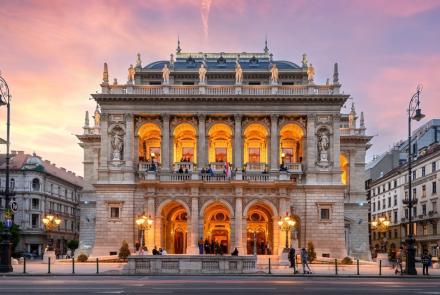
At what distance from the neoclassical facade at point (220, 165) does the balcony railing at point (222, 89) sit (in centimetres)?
11

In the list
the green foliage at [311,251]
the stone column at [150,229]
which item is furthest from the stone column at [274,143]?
the stone column at [150,229]

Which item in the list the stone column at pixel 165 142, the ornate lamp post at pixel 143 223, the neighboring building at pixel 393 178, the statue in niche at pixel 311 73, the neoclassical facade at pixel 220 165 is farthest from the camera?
Answer: the neighboring building at pixel 393 178

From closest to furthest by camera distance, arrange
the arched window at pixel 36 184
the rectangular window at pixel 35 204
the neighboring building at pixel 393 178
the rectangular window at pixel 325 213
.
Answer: the rectangular window at pixel 325 213 → the neighboring building at pixel 393 178 → the rectangular window at pixel 35 204 → the arched window at pixel 36 184

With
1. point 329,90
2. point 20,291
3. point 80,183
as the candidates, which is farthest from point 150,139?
point 80,183

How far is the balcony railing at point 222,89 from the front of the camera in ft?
227

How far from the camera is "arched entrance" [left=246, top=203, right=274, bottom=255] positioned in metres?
69.0

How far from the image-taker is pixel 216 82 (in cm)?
7662

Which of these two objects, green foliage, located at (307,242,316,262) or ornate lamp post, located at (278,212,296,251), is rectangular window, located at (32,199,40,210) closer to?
ornate lamp post, located at (278,212,296,251)

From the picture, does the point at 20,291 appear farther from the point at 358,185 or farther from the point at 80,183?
the point at 80,183

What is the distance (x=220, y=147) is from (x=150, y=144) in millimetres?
8276

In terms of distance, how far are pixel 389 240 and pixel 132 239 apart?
5780 cm

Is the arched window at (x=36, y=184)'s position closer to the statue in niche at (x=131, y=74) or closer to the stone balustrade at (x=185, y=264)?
the statue in niche at (x=131, y=74)

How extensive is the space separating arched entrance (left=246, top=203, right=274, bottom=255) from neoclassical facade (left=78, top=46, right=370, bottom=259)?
12 centimetres

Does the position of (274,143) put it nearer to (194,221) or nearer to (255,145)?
(255,145)
